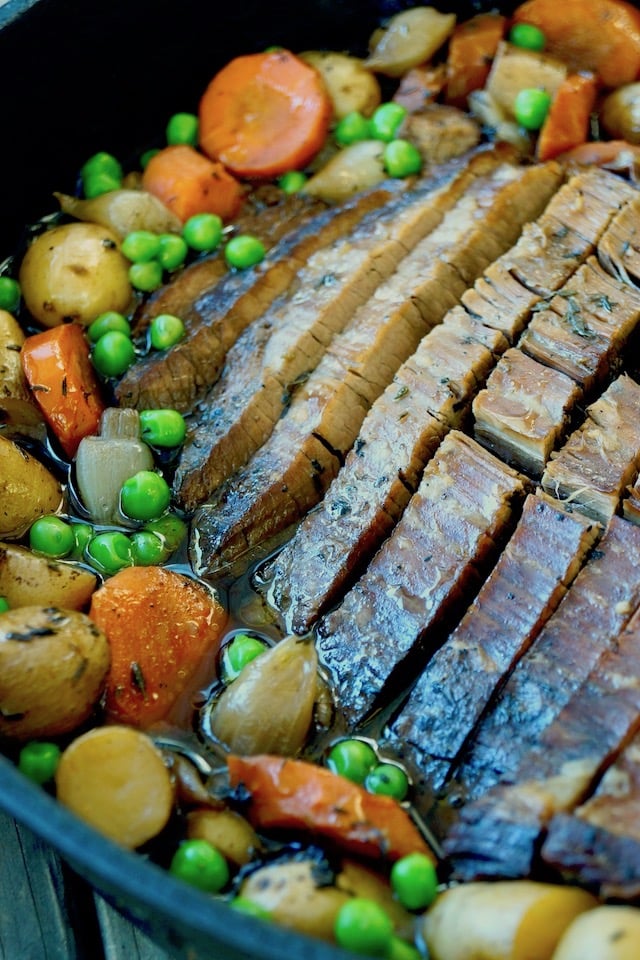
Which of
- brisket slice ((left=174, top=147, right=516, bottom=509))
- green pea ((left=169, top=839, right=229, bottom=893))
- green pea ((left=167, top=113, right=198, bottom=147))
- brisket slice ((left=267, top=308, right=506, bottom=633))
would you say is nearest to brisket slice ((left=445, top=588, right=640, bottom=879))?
green pea ((left=169, top=839, right=229, bottom=893))

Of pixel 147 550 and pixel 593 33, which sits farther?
pixel 593 33

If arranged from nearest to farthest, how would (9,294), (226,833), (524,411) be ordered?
(226,833), (524,411), (9,294)

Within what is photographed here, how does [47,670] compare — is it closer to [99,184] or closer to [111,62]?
[99,184]

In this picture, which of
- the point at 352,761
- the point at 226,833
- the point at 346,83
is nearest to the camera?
the point at 226,833

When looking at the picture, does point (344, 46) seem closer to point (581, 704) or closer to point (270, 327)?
point (270, 327)

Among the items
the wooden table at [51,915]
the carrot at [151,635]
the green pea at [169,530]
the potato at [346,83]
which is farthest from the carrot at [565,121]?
the wooden table at [51,915]

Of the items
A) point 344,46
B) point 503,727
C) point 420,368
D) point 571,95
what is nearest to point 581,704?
point 503,727

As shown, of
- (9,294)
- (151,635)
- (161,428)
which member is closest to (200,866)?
(151,635)
